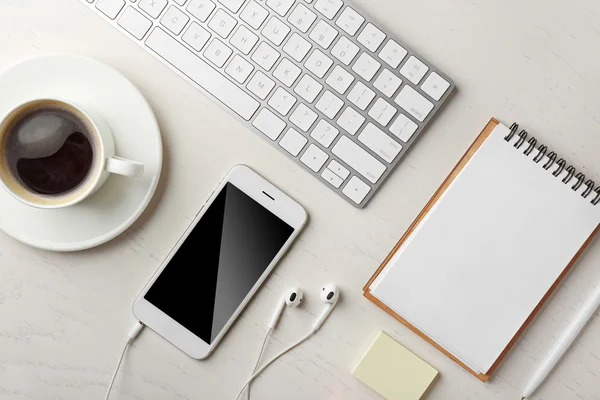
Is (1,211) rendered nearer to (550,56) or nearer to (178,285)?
(178,285)

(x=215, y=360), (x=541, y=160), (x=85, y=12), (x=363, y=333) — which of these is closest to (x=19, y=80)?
(x=85, y=12)

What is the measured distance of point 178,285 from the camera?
2.54 ft

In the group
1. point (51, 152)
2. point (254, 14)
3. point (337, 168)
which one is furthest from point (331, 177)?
point (51, 152)

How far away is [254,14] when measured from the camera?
2.44ft

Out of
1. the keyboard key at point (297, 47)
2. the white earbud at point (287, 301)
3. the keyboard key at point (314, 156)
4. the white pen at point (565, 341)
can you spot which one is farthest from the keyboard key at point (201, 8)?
the white pen at point (565, 341)

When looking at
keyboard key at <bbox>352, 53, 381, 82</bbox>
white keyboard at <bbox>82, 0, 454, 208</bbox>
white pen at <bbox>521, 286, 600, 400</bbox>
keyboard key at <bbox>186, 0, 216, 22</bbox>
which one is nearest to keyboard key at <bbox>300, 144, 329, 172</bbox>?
white keyboard at <bbox>82, 0, 454, 208</bbox>

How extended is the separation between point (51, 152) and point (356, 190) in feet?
1.19

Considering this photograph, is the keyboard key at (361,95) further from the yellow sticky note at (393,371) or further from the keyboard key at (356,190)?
the yellow sticky note at (393,371)

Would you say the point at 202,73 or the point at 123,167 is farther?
the point at 202,73

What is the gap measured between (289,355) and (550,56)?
50 cm

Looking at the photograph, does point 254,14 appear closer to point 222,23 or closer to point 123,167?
point 222,23

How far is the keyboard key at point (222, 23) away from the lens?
74 cm

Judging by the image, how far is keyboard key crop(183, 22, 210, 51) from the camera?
743 millimetres

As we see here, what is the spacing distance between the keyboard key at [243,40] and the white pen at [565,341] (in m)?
0.53
